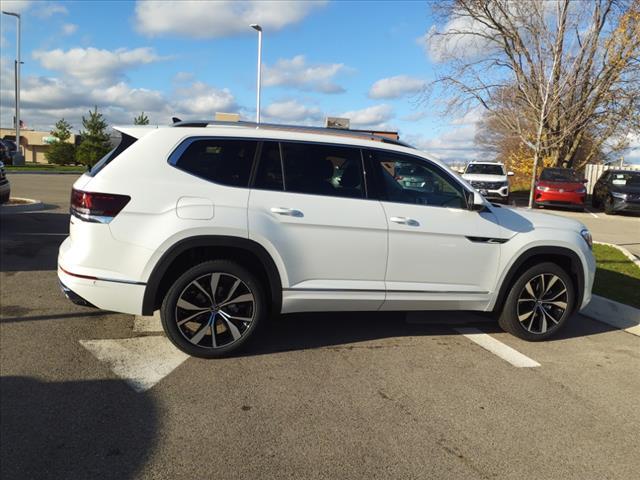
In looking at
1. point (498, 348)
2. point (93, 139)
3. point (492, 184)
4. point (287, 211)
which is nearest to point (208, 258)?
point (287, 211)

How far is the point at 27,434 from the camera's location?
3053mm

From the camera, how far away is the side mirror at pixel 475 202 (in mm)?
4574

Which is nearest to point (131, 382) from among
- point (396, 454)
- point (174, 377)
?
point (174, 377)

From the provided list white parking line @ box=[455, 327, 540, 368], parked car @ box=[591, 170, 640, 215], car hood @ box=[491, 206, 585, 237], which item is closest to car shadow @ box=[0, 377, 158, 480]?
white parking line @ box=[455, 327, 540, 368]

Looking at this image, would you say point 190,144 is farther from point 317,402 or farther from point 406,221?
point 317,402

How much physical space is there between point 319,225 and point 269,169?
61cm

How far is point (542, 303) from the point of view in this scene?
500cm

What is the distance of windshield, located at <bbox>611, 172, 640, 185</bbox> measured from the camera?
20078 mm

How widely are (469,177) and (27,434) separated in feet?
64.1

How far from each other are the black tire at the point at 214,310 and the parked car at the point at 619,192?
18868 millimetres

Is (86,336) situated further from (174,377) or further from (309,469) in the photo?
(309,469)

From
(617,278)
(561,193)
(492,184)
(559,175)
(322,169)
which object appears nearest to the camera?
(322,169)

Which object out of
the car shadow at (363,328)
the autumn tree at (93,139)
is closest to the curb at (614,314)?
the car shadow at (363,328)

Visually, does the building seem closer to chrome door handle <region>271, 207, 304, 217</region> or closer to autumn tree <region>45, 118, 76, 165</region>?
autumn tree <region>45, 118, 76, 165</region>
